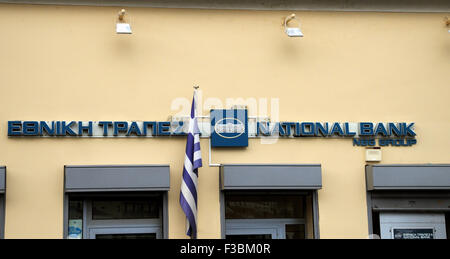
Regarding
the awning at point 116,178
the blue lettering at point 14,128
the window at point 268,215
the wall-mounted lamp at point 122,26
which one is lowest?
the window at point 268,215

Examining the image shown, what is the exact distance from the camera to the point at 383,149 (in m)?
9.05

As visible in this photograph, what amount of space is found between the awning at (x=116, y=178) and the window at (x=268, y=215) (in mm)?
1051

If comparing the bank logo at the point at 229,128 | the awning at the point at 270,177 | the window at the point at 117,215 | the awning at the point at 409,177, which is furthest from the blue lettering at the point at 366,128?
the window at the point at 117,215

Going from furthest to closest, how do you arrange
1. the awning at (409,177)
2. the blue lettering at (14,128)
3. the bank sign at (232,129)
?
→ the awning at (409,177)
the bank sign at (232,129)
the blue lettering at (14,128)

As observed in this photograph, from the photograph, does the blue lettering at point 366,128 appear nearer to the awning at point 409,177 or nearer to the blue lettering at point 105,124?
the awning at point 409,177

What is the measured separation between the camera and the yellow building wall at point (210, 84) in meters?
8.44

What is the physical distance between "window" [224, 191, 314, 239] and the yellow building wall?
300 mm

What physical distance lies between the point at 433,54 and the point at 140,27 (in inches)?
175

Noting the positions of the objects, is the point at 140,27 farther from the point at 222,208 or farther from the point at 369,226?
the point at 369,226

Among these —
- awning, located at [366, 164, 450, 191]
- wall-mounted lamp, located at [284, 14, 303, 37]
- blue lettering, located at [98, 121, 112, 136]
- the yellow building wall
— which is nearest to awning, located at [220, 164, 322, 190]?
the yellow building wall

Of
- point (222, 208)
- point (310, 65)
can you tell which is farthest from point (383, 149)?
point (222, 208)

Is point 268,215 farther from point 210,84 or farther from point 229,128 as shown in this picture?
point 210,84

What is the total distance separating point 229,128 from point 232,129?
1.8 inches

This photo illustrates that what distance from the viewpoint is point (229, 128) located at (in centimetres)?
875
